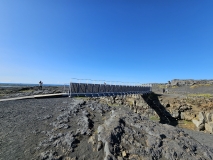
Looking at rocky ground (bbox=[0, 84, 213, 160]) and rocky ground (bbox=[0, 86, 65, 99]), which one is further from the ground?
rocky ground (bbox=[0, 86, 65, 99])

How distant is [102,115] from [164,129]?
3.65 meters

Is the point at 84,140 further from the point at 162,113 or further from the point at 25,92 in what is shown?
the point at 162,113

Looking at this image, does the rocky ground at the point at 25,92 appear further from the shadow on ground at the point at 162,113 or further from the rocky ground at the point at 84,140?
the shadow on ground at the point at 162,113

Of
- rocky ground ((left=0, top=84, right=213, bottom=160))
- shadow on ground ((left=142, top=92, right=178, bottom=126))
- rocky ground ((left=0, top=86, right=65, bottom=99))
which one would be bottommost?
shadow on ground ((left=142, top=92, right=178, bottom=126))

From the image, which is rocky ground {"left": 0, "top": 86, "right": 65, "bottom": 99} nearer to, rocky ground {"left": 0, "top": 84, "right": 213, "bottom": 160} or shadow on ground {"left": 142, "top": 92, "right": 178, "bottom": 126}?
rocky ground {"left": 0, "top": 84, "right": 213, "bottom": 160}

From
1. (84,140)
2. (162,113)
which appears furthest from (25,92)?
(162,113)

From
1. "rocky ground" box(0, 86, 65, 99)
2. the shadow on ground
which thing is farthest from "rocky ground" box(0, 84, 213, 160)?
the shadow on ground

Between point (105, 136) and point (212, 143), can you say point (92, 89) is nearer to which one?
point (105, 136)

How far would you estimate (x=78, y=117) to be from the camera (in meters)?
7.67

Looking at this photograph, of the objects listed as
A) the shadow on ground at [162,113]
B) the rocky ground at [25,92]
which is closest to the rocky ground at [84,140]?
the rocky ground at [25,92]

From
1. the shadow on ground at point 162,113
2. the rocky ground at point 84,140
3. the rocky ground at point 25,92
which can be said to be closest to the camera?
the rocky ground at point 84,140

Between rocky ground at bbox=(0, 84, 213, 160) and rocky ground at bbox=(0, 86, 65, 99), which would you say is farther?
rocky ground at bbox=(0, 86, 65, 99)

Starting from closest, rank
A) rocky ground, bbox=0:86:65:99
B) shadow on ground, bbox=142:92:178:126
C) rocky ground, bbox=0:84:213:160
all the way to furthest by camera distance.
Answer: rocky ground, bbox=0:84:213:160 → rocky ground, bbox=0:86:65:99 → shadow on ground, bbox=142:92:178:126

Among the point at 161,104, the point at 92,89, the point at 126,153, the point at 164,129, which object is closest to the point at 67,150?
the point at 126,153
